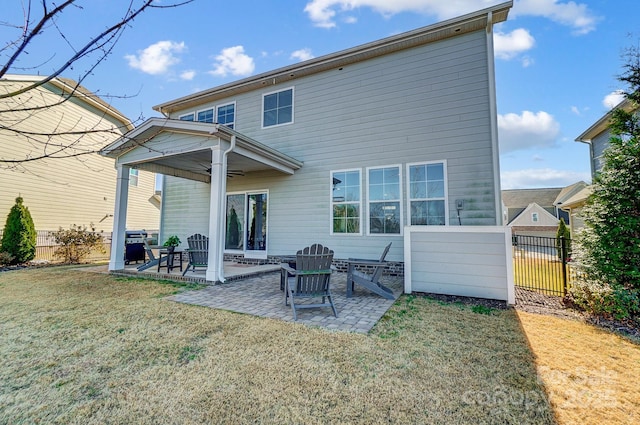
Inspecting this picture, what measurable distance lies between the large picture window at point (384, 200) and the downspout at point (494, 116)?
7.16ft

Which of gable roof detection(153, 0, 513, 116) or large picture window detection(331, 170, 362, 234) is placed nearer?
gable roof detection(153, 0, 513, 116)

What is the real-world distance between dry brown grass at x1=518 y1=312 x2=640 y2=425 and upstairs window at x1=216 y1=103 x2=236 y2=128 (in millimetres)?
10007

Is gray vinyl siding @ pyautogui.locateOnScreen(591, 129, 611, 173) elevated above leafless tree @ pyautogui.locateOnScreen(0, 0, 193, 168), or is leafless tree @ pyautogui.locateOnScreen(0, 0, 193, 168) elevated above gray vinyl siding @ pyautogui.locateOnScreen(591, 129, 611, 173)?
gray vinyl siding @ pyautogui.locateOnScreen(591, 129, 611, 173)

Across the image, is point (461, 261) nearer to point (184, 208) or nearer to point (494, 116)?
point (494, 116)

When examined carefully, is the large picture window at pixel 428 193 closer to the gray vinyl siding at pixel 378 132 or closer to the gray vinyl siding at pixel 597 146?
the gray vinyl siding at pixel 378 132

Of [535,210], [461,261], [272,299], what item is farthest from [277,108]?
[535,210]

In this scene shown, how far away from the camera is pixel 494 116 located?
6.68m

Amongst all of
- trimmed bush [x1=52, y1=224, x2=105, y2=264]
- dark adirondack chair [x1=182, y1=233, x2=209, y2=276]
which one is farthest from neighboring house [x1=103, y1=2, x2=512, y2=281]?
trimmed bush [x1=52, y1=224, x2=105, y2=264]

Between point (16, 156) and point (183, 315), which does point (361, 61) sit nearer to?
point (183, 315)

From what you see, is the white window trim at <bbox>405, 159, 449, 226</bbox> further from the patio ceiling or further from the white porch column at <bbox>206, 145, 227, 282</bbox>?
the white porch column at <bbox>206, 145, 227, 282</bbox>

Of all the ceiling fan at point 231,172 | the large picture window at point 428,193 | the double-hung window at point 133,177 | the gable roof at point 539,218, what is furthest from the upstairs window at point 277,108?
the gable roof at point 539,218

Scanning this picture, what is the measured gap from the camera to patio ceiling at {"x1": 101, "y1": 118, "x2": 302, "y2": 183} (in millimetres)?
6375

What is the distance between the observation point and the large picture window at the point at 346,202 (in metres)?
8.07

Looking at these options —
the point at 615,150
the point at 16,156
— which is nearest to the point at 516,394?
the point at 615,150
